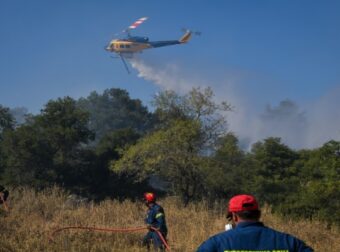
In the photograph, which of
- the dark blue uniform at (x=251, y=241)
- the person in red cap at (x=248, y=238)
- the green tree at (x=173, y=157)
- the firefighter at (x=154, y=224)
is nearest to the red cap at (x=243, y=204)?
the person in red cap at (x=248, y=238)

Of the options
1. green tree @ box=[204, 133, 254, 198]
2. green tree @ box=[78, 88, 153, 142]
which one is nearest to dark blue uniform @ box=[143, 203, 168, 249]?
green tree @ box=[204, 133, 254, 198]

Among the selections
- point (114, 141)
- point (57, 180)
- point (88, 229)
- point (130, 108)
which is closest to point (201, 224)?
point (88, 229)

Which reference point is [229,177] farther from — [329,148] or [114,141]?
[114,141]

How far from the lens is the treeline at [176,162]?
2109cm

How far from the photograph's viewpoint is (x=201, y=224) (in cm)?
1566

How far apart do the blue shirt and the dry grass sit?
517 mm

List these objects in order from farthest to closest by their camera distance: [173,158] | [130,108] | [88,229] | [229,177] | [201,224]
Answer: [130,108], [229,177], [173,158], [201,224], [88,229]

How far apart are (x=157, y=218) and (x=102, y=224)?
3.92 meters

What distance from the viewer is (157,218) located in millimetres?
11773

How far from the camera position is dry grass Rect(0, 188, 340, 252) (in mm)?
10930

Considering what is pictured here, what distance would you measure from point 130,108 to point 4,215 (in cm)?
5850

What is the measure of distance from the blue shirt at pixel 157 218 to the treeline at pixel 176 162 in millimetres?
8979

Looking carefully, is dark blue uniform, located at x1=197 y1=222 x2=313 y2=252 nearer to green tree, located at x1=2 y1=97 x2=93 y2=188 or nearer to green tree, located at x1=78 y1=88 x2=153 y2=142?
green tree, located at x1=2 y1=97 x2=93 y2=188

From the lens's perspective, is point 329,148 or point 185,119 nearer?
point 329,148
